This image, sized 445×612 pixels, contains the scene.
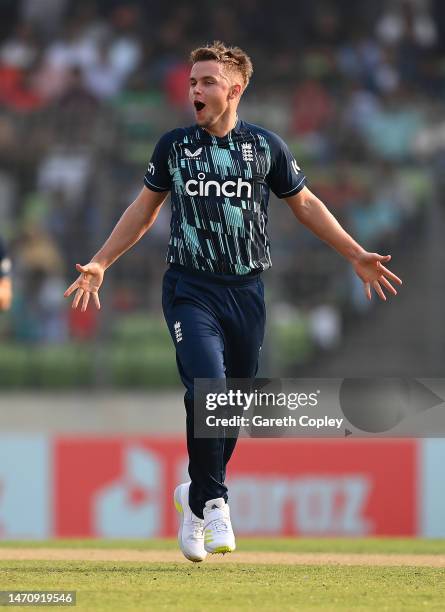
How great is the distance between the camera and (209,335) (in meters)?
5.54

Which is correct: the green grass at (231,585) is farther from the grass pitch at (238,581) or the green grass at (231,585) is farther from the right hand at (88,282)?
the right hand at (88,282)

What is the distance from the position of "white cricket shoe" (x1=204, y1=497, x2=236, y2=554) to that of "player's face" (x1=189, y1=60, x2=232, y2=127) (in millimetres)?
1665

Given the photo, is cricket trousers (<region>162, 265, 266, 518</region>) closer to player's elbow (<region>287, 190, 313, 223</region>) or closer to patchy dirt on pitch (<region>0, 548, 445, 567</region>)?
player's elbow (<region>287, 190, 313, 223</region>)

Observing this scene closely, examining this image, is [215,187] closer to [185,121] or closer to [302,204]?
[302,204]

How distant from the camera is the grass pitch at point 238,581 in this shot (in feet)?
15.4

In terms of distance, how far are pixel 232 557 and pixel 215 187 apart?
6.56 feet

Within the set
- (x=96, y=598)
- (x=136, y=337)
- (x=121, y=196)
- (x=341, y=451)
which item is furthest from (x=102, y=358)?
(x=96, y=598)

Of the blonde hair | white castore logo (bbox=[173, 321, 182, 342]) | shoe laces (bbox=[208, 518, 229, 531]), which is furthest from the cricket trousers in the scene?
the blonde hair

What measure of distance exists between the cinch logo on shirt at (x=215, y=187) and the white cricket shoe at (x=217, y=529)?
132 cm

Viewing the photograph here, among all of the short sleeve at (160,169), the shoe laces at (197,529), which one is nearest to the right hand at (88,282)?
the short sleeve at (160,169)

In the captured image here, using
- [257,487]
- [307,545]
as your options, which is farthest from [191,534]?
[257,487]

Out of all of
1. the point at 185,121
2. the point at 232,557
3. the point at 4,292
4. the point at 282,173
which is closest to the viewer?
the point at 282,173

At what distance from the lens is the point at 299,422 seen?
6758 millimetres

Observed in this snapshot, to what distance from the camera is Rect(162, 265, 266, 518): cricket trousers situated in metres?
5.51
